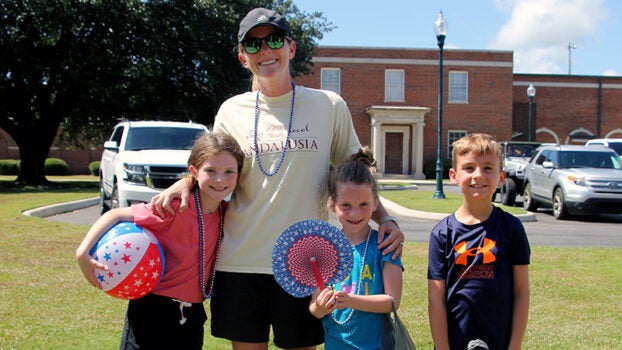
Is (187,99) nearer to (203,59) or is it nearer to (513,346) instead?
(203,59)

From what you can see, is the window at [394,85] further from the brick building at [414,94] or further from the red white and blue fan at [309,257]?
the red white and blue fan at [309,257]

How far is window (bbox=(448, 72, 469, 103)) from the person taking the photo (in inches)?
1373

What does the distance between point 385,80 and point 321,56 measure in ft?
13.8

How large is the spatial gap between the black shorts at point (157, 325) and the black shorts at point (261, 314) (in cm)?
17

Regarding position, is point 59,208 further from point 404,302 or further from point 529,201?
point 529,201

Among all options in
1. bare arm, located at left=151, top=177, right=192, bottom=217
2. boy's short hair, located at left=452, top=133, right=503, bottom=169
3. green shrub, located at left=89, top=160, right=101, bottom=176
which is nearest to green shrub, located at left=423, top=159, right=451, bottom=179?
green shrub, located at left=89, top=160, right=101, bottom=176

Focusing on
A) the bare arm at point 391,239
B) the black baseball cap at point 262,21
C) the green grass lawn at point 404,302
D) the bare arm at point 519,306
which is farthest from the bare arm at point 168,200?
the green grass lawn at point 404,302

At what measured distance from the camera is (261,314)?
8.61ft

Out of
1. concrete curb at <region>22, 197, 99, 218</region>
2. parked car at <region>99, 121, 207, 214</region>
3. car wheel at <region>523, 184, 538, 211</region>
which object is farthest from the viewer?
car wheel at <region>523, 184, 538, 211</region>

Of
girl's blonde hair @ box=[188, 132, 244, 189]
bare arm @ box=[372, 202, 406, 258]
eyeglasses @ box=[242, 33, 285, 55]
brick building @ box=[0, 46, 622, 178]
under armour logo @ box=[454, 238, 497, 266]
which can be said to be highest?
brick building @ box=[0, 46, 622, 178]

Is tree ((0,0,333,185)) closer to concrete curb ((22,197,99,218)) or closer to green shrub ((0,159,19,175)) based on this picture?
concrete curb ((22,197,99,218))

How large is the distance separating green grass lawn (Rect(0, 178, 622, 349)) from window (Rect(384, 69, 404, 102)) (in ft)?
89.7

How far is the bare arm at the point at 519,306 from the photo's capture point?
2432mm

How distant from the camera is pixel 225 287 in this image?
8.66 ft
